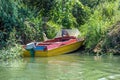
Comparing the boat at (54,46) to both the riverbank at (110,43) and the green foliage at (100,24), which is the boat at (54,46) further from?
the riverbank at (110,43)

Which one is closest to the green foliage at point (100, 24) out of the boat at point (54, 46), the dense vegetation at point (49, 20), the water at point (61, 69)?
the dense vegetation at point (49, 20)

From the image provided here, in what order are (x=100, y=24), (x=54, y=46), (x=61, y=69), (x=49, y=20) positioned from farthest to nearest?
(x=49, y=20)
(x=100, y=24)
(x=54, y=46)
(x=61, y=69)

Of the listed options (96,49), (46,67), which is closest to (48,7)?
(96,49)

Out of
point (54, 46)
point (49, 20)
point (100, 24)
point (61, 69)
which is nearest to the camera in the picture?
point (61, 69)

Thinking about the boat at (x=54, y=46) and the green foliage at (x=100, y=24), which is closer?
the boat at (x=54, y=46)

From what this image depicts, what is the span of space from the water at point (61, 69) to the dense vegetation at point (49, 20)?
6.11ft

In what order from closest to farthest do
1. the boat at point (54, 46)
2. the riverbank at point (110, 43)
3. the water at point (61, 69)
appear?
the water at point (61, 69) → the boat at point (54, 46) → the riverbank at point (110, 43)

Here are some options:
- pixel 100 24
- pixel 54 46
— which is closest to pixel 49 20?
pixel 100 24

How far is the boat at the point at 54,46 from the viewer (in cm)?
1809

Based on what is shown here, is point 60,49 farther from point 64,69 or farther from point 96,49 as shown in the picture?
point 64,69

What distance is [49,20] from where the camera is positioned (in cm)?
2320

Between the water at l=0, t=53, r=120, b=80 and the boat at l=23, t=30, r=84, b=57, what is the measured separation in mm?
711

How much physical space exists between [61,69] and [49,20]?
983 cm

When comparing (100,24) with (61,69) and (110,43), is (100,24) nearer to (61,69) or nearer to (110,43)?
(110,43)
